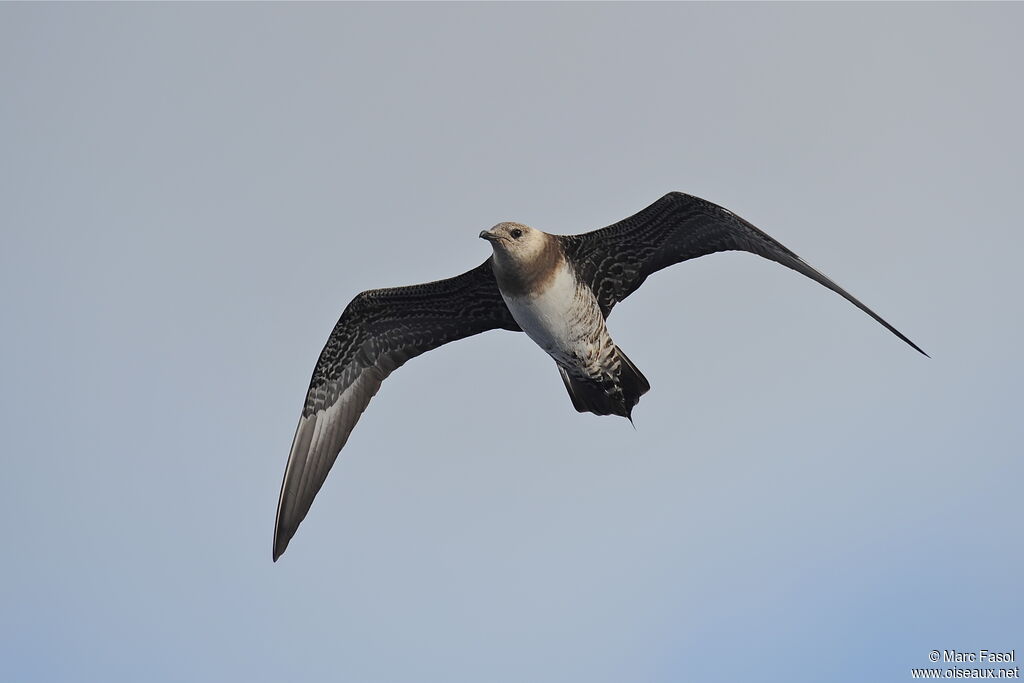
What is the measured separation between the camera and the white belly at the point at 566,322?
10000mm

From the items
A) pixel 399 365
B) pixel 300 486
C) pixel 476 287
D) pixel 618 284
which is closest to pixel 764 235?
pixel 618 284

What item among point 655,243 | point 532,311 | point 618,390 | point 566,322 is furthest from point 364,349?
point 655,243

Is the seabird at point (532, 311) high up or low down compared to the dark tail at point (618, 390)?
up

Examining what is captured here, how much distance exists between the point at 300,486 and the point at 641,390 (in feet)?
12.0

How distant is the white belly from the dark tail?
245 mm

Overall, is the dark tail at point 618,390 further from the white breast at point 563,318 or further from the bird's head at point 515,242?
the bird's head at point 515,242

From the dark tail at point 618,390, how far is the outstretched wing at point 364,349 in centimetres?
102

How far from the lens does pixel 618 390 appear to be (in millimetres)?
10703

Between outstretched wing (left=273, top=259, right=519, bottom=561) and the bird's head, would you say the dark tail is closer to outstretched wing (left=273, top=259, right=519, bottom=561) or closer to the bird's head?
outstretched wing (left=273, top=259, right=519, bottom=561)

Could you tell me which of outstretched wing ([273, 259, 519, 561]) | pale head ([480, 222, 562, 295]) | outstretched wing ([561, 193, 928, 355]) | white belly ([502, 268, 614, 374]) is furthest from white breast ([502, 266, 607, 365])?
outstretched wing ([273, 259, 519, 561])

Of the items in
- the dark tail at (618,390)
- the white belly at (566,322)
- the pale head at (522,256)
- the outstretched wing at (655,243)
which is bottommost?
the dark tail at (618,390)

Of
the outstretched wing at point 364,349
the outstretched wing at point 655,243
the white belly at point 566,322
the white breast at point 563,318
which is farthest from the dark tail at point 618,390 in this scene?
the outstretched wing at point 364,349

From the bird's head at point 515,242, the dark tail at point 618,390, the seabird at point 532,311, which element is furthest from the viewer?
the dark tail at point 618,390

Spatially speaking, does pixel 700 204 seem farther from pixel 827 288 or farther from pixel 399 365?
pixel 399 365
